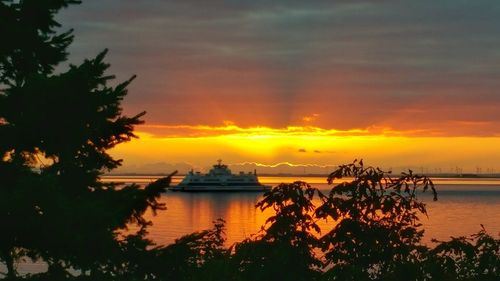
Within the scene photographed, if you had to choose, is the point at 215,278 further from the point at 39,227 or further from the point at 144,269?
the point at 39,227

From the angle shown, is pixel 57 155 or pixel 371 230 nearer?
pixel 371 230

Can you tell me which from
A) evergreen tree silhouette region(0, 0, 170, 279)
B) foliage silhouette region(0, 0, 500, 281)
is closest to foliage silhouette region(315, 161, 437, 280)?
foliage silhouette region(0, 0, 500, 281)

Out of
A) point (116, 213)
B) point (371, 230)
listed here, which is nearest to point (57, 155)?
point (116, 213)

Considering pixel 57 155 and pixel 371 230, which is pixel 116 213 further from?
pixel 371 230

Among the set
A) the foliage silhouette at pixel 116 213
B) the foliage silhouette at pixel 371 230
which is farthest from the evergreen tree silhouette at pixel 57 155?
the foliage silhouette at pixel 371 230

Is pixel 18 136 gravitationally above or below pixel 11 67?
below

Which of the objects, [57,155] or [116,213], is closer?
[116,213]

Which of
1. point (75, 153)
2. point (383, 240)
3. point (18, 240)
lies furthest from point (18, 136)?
point (383, 240)

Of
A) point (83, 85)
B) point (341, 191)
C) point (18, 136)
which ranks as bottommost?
point (341, 191)

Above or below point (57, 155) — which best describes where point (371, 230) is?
below

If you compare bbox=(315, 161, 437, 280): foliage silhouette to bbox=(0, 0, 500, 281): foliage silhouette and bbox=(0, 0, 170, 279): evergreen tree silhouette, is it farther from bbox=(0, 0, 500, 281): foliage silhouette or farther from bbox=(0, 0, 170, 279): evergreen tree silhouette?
bbox=(0, 0, 170, 279): evergreen tree silhouette

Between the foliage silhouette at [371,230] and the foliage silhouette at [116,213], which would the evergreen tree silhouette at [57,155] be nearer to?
the foliage silhouette at [116,213]

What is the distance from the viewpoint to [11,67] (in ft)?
52.3

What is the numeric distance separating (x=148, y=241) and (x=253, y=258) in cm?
248
